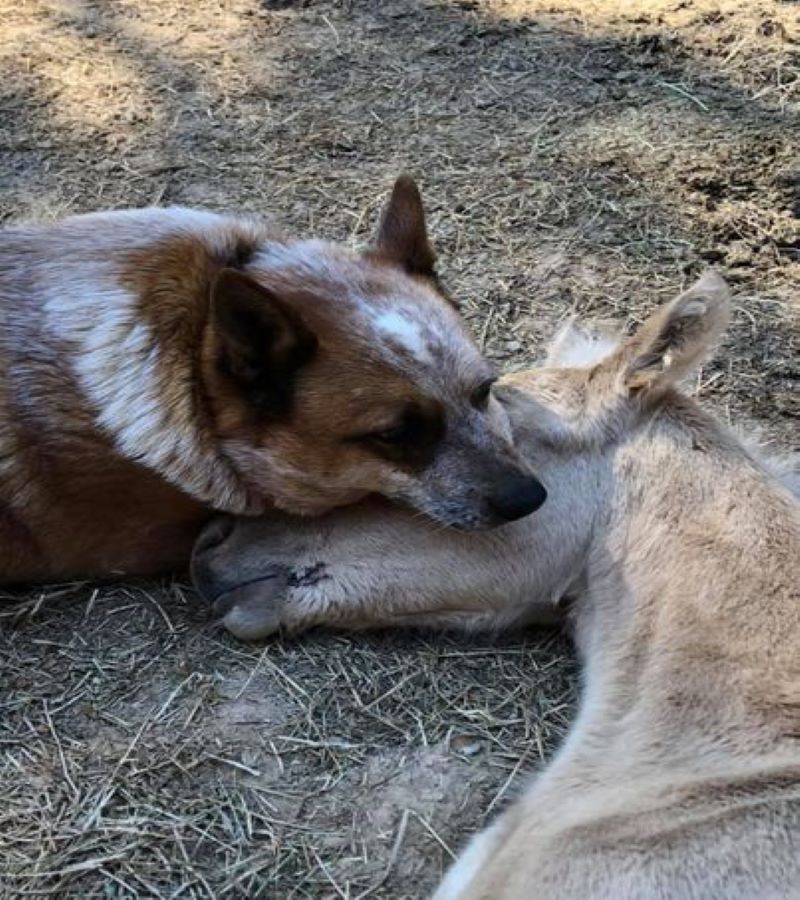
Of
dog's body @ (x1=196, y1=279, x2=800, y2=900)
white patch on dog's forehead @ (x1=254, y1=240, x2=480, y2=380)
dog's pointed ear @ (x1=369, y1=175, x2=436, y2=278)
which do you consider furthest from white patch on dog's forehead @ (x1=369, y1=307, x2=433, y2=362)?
dog's body @ (x1=196, y1=279, x2=800, y2=900)

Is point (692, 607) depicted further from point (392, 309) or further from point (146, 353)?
point (146, 353)

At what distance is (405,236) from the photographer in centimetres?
404

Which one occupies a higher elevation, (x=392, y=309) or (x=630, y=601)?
(x=392, y=309)

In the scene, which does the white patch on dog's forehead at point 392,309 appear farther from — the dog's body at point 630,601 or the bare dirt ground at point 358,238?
the bare dirt ground at point 358,238

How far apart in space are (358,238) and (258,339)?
213cm

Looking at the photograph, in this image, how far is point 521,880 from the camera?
121 inches

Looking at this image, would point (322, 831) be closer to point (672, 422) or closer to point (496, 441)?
point (496, 441)

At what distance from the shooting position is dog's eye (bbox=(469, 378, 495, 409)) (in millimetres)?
3729

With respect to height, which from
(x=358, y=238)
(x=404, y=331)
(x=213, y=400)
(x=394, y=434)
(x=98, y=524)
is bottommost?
(x=98, y=524)

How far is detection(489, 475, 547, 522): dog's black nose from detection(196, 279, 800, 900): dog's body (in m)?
0.20

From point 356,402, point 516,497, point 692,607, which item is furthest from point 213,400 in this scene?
point 692,607

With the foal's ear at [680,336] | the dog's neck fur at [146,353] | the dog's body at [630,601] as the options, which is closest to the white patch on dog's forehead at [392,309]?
the dog's neck fur at [146,353]

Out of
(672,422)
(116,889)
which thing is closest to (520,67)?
(672,422)

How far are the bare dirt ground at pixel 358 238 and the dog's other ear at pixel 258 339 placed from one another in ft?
2.54
